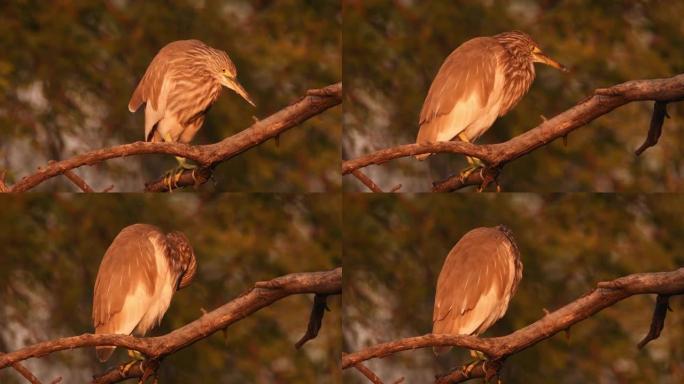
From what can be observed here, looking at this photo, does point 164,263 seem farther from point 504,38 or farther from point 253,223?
point 504,38

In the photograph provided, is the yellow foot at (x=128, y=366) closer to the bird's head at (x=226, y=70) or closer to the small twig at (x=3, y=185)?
the small twig at (x=3, y=185)

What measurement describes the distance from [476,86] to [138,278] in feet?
5.43

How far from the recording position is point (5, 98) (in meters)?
4.92

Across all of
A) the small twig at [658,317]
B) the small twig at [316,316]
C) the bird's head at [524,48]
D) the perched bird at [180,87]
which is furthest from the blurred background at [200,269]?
the small twig at [658,317]

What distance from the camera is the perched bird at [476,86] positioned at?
16.1 feet

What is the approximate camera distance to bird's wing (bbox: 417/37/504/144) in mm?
4918

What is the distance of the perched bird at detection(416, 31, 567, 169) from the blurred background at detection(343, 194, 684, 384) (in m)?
0.29

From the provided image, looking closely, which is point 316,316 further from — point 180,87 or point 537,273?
point 180,87

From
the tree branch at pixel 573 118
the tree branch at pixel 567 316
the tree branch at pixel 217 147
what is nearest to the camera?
the tree branch at pixel 567 316

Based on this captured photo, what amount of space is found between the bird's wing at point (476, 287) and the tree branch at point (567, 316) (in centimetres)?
26

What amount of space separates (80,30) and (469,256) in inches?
75.5

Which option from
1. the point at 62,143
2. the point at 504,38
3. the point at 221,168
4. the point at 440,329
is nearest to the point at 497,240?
the point at 440,329

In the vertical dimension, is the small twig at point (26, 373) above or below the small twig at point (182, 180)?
below

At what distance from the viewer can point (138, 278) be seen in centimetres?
495
